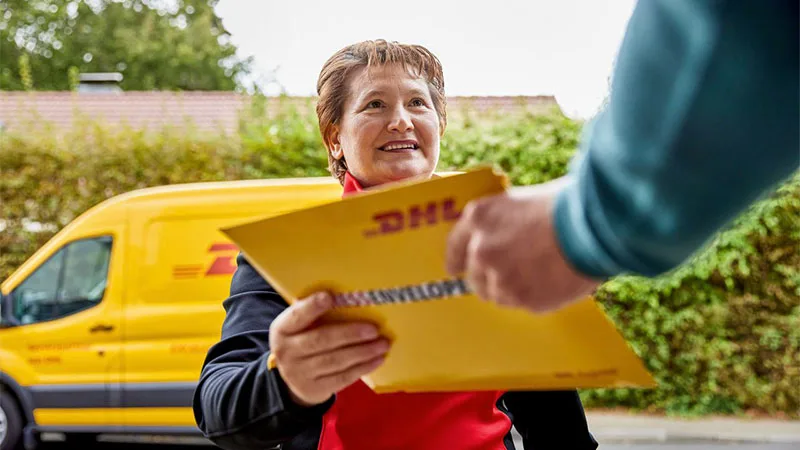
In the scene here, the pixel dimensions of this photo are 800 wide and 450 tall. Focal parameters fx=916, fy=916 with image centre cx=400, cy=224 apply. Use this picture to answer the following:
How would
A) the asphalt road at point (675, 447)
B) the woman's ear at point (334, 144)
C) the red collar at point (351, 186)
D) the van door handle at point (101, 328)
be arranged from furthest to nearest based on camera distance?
the asphalt road at point (675, 447)
the van door handle at point (101, 328)
the woman's ear at point (334, 144)
the red collar at point (351, 186)

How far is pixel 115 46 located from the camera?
3434 cm

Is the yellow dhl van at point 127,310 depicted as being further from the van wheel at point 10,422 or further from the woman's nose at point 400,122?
the woman's nose at point 400,122

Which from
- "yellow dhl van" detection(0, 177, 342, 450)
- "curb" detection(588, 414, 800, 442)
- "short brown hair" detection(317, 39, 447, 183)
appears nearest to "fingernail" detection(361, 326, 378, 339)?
"short brown hair" detection(317, 39, 447, 183)

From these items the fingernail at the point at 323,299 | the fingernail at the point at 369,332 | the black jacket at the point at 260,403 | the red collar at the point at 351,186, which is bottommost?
the black jacket at the point at 260,403

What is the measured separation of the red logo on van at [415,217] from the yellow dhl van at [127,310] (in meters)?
5.21

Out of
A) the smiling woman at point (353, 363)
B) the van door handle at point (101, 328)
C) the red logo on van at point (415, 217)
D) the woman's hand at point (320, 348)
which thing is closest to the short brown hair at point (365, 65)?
the smiling woman at point (353, 363)

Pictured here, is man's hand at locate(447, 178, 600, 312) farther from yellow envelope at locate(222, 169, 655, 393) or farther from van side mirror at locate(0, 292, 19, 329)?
van side mirror at locate(0, 292, 19, 329)

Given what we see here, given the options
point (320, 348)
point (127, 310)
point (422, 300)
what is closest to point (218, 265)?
point (127, 310)

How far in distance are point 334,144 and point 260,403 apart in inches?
25.9

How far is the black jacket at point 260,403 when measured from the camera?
108 cm

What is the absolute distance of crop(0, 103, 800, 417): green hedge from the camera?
780cm

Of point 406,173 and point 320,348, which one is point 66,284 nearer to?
point 406,173

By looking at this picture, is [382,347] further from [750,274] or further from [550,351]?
[750,274]

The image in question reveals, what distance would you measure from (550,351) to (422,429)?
486mm
